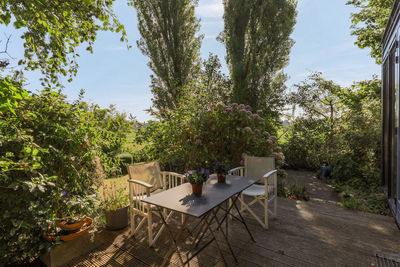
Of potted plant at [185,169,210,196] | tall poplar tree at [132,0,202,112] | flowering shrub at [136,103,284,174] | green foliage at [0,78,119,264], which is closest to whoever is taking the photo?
green foliage at [0,78,119,264]

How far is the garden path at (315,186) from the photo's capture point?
4.64 m

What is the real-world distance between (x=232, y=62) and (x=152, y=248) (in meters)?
7.11

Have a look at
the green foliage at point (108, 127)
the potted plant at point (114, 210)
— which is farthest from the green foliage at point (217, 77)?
the potted plant at point (114, 210)

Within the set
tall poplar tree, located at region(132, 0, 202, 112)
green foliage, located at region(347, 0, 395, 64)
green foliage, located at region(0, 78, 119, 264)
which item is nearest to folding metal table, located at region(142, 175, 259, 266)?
green foliage, located at region(0, 78, 119, 264)

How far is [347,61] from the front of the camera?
21.9 feet

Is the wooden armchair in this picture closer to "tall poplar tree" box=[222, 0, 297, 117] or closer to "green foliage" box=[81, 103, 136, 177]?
"green foliage" box=[81, 103, 136, 177]

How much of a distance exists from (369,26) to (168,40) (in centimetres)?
796

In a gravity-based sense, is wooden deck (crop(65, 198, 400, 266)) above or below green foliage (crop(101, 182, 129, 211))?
below

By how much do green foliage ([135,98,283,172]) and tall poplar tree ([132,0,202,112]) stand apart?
162 inches

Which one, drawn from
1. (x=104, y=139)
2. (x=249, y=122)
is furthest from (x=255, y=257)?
(x=249, y=122)

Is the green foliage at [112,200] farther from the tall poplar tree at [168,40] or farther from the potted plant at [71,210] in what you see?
the tall poplar tree at [168,40]

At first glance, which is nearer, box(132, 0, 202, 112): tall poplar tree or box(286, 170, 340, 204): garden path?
box(286, 170, 340, 204): garden path

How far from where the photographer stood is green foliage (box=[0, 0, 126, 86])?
332 centimetres

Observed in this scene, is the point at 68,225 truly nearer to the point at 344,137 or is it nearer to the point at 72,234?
the point at 72,234
